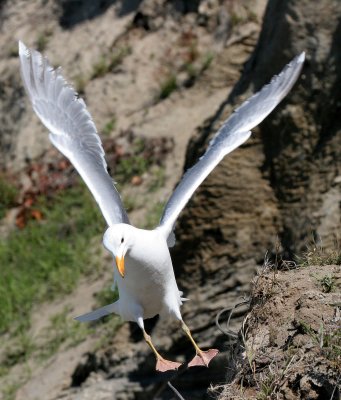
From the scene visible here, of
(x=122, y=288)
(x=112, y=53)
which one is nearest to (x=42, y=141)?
(x=112, y=53)

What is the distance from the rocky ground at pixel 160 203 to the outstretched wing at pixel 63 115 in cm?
150

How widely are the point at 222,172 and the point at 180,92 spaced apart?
406 cm

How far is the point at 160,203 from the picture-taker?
1180cm

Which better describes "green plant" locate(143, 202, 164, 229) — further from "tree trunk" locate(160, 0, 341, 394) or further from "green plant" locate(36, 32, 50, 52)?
"green plant" locate(36, 32, 50, 52)

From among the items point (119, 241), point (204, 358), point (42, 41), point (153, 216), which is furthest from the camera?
point (42, 41)

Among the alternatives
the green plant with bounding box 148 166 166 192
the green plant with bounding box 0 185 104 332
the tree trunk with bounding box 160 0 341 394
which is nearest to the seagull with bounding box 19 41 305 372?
the tree trunk with bounding box 160 0 341 394

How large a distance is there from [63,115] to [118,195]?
4.15 feet

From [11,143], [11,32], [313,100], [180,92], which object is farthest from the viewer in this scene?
[11,32]

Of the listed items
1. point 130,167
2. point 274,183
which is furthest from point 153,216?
point 274,183

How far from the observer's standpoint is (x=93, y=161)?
310 inches

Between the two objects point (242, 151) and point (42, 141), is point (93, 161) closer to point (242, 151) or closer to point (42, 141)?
point (242, 151)

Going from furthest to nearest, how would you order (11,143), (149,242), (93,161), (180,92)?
(11,143) < (180,92) < (93,161) < (149,242)

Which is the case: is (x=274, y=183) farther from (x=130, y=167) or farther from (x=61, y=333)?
(x=130, y=167)

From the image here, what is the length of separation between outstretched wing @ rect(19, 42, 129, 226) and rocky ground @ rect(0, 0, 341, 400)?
59.1 inches
